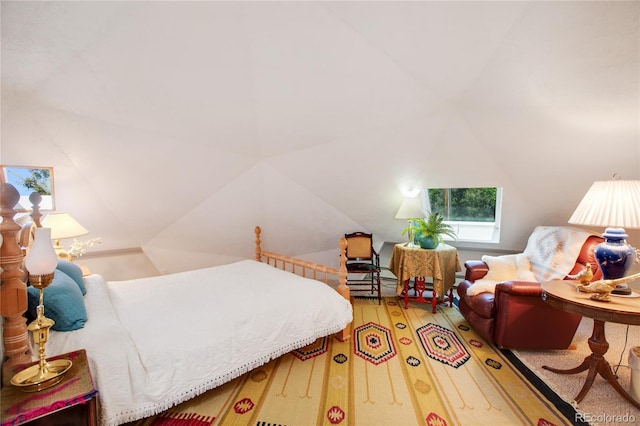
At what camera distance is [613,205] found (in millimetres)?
2029

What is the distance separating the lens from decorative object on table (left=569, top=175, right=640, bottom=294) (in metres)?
1.97

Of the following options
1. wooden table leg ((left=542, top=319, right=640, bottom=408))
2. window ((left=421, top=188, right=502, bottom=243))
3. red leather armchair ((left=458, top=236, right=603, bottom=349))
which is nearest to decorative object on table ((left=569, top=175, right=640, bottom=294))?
wooden table leg ((left=542, top=319, right=640, bottom=408))

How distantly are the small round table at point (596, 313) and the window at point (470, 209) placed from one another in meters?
2.27

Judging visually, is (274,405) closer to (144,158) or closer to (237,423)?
(237,423)

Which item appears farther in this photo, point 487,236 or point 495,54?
point 487,236

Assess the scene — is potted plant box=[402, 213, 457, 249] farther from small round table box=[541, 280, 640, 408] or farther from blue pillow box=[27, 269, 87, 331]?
blue pillow box=[27, 269, 87, 331]

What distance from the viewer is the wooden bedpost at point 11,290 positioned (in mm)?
1271

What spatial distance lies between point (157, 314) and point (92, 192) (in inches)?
92.0

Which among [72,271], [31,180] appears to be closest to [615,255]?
[72,271]

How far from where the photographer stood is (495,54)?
2.49 metres

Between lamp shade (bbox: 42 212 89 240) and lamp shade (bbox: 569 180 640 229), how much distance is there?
4.72 metres

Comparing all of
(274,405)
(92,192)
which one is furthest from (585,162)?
(92,192)

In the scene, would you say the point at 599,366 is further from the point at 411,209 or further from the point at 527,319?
the point at 411,209

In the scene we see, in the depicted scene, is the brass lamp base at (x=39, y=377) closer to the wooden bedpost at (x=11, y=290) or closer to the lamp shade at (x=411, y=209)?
the wooden bedpost at (x=11, y=290)
